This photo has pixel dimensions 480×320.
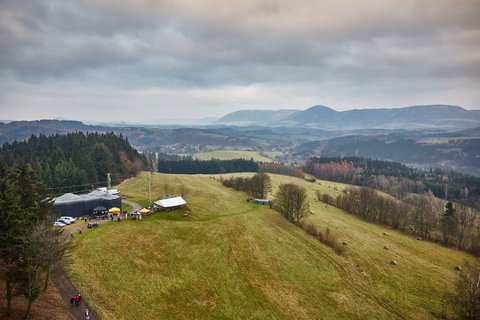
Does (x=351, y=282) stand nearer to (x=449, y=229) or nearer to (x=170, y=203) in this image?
(x=170, y=203)

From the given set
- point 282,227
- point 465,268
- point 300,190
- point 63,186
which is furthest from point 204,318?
point 63,186

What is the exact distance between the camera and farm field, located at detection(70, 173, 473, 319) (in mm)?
44219

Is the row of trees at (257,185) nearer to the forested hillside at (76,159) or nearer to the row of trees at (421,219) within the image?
the row of trees at (421,219)

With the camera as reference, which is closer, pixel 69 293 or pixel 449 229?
pixel 69 293

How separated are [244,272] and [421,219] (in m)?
74.1

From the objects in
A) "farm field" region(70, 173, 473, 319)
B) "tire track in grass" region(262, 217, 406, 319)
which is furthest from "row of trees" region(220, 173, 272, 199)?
"tire track in grass" region(262, 217, 406, 319)

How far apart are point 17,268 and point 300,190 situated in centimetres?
7142

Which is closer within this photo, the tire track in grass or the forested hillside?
the tire track in grass

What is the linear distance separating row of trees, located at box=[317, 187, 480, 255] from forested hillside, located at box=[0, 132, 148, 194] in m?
95.1

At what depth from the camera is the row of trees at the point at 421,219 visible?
300 ft

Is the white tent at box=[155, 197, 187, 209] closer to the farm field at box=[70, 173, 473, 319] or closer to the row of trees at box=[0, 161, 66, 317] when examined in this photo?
the farm field at box=[70, 173, 473, 319]

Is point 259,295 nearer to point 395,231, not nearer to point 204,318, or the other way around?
point 204,318

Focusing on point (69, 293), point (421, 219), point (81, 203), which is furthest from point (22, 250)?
point (421, 219)

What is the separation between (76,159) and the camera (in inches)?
4791
